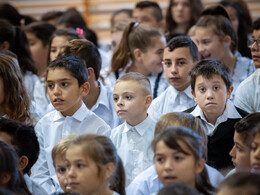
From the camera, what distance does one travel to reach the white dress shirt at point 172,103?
3240 mm

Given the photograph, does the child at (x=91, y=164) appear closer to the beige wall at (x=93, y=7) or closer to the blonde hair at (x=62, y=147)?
the blonde hair at (x=62, y=147)

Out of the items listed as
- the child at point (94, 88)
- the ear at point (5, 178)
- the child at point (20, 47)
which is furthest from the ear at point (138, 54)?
the ear at point (5, 178)

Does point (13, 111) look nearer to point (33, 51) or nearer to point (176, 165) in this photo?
point (176, 165)

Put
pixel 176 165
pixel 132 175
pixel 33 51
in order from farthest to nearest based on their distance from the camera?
pixel 33 51
pixel 132 175
pixel 176 165

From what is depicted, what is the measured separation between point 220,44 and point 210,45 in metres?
0.08

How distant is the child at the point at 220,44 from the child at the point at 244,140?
4.37 ft

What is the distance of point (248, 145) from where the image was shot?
2.31 metres

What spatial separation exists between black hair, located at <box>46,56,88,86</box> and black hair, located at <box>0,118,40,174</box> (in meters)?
0.50

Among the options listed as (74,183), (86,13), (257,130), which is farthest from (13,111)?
(86,13)

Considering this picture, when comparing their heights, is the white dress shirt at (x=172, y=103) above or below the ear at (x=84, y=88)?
below

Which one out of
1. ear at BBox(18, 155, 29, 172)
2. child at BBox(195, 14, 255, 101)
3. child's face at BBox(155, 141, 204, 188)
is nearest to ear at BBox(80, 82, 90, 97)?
ear at BBox(18, 155, 29, 172)

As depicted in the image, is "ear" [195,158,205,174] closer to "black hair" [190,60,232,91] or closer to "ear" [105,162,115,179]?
"ear" [105,162,115,179]

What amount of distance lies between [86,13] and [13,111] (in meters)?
4.03

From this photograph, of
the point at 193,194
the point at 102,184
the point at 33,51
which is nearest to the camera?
the point at 193,194
